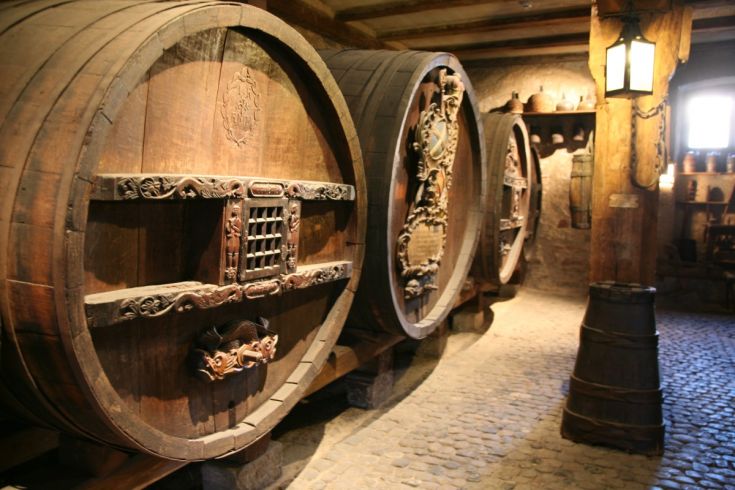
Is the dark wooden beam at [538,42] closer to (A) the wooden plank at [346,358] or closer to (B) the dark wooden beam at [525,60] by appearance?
(B) the dark wooden beam at [525,60]

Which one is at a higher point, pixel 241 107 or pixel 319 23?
pixel 319 23

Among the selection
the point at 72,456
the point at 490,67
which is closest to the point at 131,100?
the point at 72,456

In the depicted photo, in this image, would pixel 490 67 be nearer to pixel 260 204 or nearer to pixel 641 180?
pixel 641 180

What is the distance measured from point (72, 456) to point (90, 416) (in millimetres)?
449

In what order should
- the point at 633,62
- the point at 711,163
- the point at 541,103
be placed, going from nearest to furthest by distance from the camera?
the point at 633,62, the point at 541,103, the point at 711,163

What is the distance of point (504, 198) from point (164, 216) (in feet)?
13.5

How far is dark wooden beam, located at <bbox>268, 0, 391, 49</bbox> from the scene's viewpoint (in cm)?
535

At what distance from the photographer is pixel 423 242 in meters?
3.39

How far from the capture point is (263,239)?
204cm

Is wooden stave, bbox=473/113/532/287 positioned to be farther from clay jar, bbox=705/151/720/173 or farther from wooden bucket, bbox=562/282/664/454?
clay jar, bbox=705/151/720/173

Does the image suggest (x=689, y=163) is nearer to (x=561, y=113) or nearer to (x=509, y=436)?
(x=561, y=113)

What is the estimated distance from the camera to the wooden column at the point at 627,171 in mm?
4027

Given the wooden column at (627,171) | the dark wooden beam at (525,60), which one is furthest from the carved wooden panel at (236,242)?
the dark wooden beam at (525,60)

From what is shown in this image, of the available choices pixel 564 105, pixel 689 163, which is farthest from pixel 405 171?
pixel 689 163
